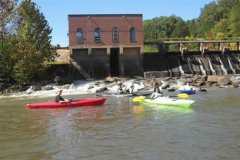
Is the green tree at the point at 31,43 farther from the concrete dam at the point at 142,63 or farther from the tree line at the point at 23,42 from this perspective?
the concrete dam at the point at 142,63

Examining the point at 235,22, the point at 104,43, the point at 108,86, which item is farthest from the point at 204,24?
the point at 108,86

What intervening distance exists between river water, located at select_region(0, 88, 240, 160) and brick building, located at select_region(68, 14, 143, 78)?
24278 mm

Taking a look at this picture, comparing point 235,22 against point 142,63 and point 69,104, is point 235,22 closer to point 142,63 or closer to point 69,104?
point 142,63

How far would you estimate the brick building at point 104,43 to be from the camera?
51.3 metres

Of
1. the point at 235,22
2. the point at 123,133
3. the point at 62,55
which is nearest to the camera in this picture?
the point at 123,133

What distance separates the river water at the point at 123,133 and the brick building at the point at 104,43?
24.3 metres

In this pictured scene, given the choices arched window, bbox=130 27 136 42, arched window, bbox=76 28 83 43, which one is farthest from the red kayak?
Result: arched window, bbox=130 27 136 42

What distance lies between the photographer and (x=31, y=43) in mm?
45594

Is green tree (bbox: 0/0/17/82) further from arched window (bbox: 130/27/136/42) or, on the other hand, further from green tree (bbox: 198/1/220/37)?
green tree (bbox: 198/1/220/37)

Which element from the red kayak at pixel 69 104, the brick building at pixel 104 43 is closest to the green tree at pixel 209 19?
the brick building at pixel 104 43

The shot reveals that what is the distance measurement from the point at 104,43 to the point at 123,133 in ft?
116

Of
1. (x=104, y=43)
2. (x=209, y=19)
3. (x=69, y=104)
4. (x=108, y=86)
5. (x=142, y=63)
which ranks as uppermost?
(x=209, y=19)

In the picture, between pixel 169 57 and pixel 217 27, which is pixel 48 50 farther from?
pixel 217 27

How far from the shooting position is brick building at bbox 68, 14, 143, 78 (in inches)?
2021
